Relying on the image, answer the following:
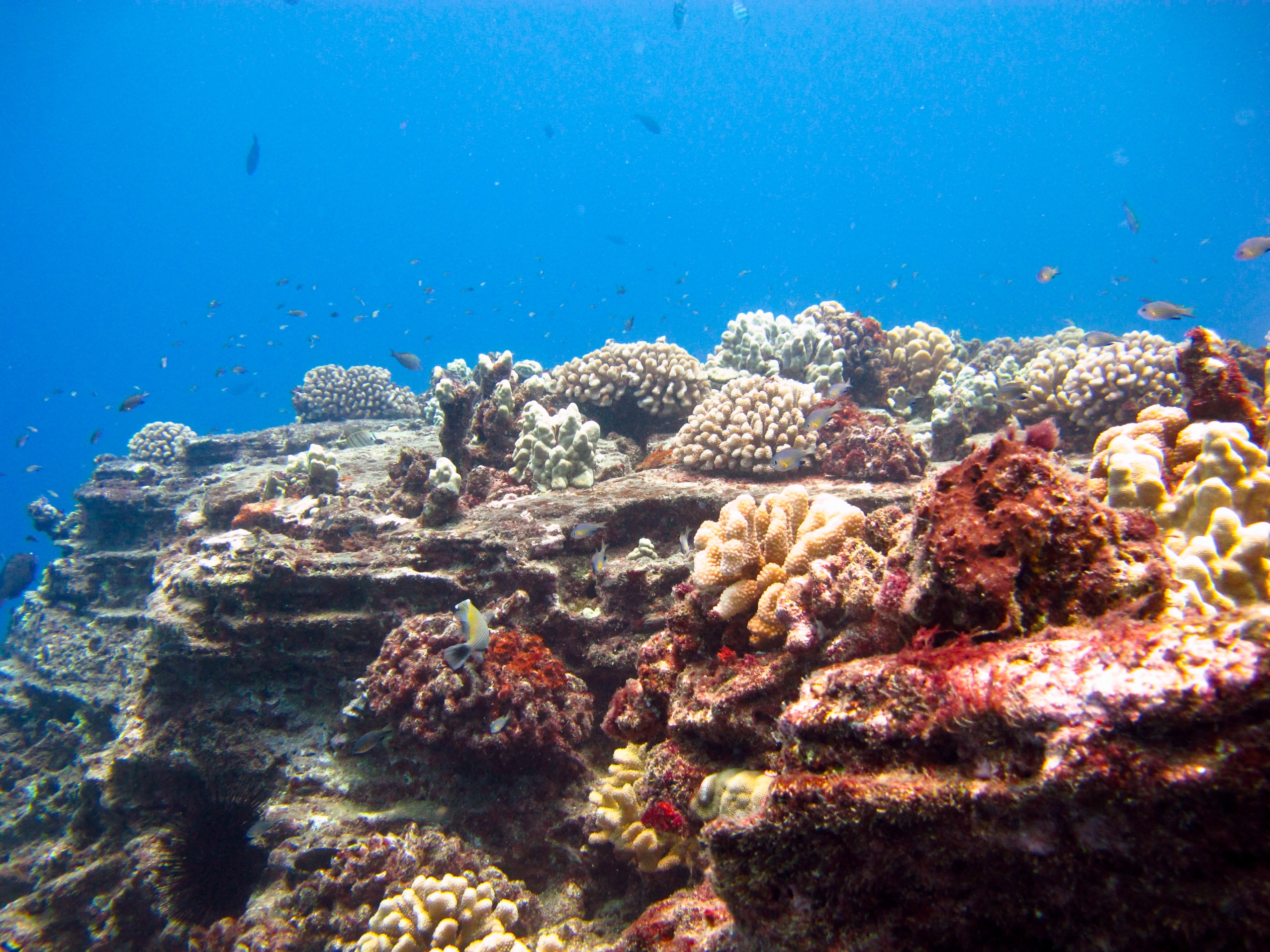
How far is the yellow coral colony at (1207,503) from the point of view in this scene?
1.97m

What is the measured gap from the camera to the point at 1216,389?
3.38 metres

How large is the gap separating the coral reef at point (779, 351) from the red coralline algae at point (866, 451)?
87.9 inches

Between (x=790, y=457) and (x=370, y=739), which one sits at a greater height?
(x=790, y=457)

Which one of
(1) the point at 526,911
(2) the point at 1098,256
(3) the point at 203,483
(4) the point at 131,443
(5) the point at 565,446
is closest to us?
(1) the point at 526,911

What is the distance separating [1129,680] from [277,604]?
6.74 metres

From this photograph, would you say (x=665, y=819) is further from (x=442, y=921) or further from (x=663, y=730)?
(x=442, y=921)

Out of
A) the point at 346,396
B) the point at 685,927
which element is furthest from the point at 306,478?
the point at 685,927

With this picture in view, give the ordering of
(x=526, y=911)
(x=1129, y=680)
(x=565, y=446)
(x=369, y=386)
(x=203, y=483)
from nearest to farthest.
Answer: (x=1129, y=680) < (x=526, y=911) < (x=565, y=446) < (x=203, y=483) < (x=369, y=386)

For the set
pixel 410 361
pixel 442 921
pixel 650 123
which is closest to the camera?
pixel 442 921

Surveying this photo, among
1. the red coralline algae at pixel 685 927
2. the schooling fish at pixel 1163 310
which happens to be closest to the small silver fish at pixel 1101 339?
the schooling fish at pixel 1163 310

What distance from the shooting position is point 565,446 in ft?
23.6

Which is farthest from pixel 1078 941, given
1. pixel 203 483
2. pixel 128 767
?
pixel 203 483

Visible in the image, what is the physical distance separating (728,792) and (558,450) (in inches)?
198

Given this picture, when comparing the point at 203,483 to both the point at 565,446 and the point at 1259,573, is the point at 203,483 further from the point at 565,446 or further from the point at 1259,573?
the point at 1259,573
